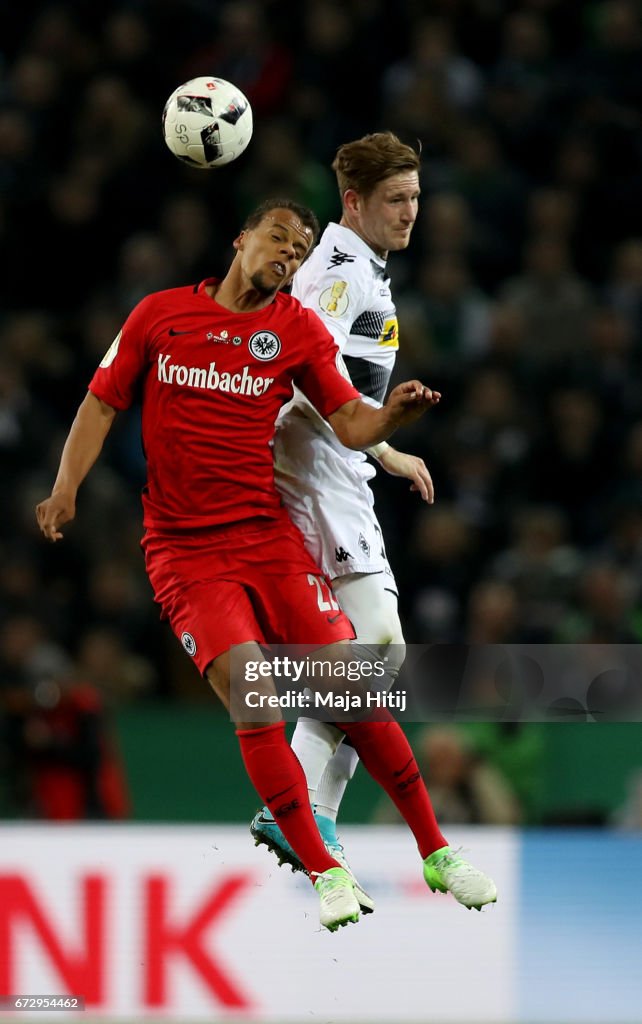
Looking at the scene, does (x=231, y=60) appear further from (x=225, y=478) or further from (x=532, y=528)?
(x=225, y=478)

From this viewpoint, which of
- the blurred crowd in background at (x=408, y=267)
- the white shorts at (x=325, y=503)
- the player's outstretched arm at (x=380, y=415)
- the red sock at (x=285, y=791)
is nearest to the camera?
the player's outstretched arm at (x=380, y=415)

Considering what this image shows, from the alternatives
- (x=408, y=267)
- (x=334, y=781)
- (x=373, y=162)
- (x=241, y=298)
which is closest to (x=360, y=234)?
(x=373, y=162)

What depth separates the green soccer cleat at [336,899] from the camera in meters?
4.91

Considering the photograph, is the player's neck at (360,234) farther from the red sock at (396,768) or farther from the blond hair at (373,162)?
the red sock at (396,768)

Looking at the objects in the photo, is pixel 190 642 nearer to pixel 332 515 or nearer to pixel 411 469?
pixel 332 515

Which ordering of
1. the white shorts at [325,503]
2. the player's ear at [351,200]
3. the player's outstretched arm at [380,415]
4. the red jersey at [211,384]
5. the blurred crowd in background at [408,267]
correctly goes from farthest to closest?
1. the blurred crowd in background at [408,267]
2. the player's ear at [351,200]
3. the white shorts at [325,503]
4. the red jersey at [211,384]
5. the player's outstretched arm at [380,415]

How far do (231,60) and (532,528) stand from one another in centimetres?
376

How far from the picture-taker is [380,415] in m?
4.96

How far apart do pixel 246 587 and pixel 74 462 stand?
2.07 ft

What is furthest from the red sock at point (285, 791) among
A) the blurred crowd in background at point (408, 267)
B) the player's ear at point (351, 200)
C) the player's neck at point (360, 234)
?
the blurred crowd in background at point (408, 267)

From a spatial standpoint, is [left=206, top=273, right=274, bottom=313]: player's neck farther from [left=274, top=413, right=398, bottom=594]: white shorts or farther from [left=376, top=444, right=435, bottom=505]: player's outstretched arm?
[left=376, top=444, right=435, bottom=505]: player's outstretched arm

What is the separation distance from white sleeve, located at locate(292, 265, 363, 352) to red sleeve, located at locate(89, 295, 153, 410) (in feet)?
1.76

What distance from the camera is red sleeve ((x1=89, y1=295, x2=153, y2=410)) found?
17.1ft

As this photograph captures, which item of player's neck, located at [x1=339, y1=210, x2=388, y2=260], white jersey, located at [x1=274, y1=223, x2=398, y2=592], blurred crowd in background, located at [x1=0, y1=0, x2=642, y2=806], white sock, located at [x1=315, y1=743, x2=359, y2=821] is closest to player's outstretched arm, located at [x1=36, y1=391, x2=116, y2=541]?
white jersey, located at [x1=274, y1=223, x2=398, y2=592]
